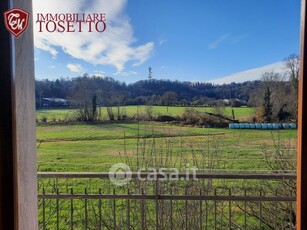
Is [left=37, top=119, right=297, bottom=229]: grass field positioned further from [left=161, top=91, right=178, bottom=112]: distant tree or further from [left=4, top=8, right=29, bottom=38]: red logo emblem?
[left=4, top=8, right=29, bottom=38]: red logo emblem

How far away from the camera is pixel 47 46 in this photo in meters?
1.40

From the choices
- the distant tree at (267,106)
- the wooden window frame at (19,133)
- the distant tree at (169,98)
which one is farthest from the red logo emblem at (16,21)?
the distant tree at (267,106)

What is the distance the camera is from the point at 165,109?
1.77 metres

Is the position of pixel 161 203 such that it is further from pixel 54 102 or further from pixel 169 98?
pixel 54 102

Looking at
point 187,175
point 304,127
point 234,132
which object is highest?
point 304,127

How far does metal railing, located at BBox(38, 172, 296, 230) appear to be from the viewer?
5.73ft

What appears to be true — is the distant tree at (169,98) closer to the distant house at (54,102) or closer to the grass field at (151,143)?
the grass field at (151,143)

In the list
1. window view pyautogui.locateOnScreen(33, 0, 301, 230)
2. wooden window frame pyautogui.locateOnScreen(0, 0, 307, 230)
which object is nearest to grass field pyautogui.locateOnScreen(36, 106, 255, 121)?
window view pyautogui.locateOnScreen(33, 0, 301, 230)

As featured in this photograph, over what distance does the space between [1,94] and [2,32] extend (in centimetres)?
19

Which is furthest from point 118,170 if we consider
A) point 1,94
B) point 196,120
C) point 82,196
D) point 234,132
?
point 1,94

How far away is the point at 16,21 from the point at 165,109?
3.84 feet

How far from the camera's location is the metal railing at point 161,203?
1.75 m

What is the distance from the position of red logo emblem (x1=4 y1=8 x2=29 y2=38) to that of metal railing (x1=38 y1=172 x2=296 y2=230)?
1.20 m

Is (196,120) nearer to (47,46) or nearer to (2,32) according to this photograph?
(47,46)
